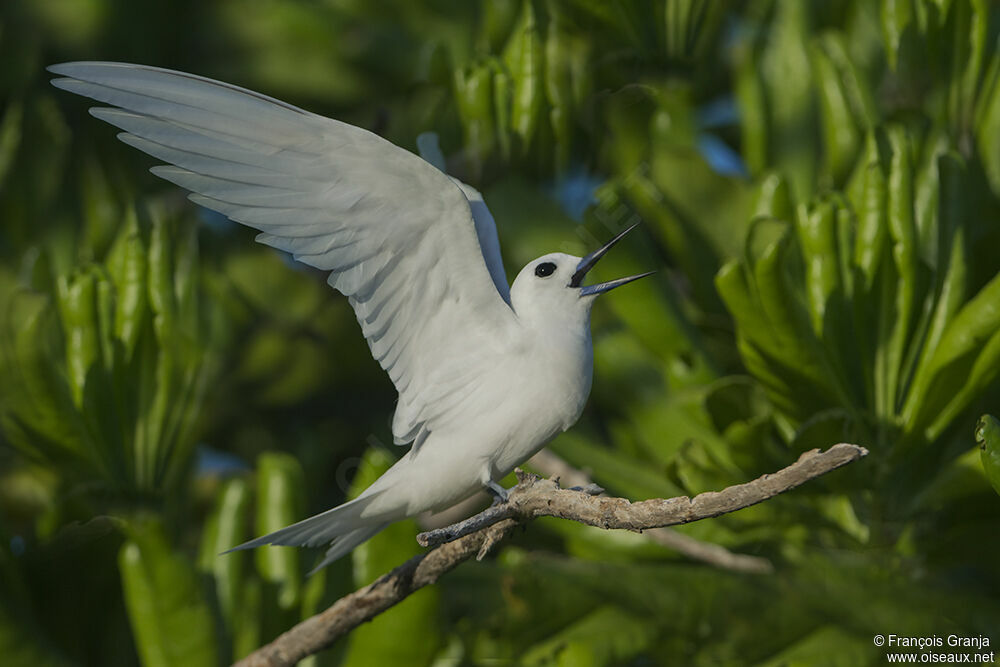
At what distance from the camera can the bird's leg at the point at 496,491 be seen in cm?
129

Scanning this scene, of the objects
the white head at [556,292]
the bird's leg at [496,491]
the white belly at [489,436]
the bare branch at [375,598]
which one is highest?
the white head at [556,292]

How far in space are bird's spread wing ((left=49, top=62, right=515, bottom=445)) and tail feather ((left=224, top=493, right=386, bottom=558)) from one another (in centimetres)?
11

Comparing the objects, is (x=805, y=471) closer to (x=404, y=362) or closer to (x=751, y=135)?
(x=404, y=362)

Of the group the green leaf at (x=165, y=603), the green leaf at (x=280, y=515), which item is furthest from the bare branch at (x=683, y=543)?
→ the green leaf at (x=165, y=603)

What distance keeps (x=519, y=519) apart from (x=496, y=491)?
0.16 feet

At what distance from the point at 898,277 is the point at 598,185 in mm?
782

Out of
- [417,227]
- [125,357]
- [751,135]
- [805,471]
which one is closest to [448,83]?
[751,135]

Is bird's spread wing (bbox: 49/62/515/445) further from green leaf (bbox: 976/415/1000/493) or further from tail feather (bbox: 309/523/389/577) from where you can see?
green leaf (bbox: 976/415/1000/493)

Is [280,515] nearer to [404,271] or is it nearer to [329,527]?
[329,527]

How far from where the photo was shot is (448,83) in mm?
2318

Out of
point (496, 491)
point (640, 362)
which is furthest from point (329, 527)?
point (640, 362)

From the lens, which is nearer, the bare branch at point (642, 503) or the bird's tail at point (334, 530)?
the bare branch at point (642, 503)

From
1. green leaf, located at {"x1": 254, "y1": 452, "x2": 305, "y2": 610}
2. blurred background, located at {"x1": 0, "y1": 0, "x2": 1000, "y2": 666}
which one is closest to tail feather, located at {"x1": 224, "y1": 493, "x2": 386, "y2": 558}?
blurred background, located at {"x1": 0, "y1": 0, "x2": 1000, "y2": 666}

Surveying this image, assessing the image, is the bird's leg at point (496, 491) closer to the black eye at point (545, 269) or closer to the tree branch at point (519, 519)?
the tree branch at point (519, 519)
